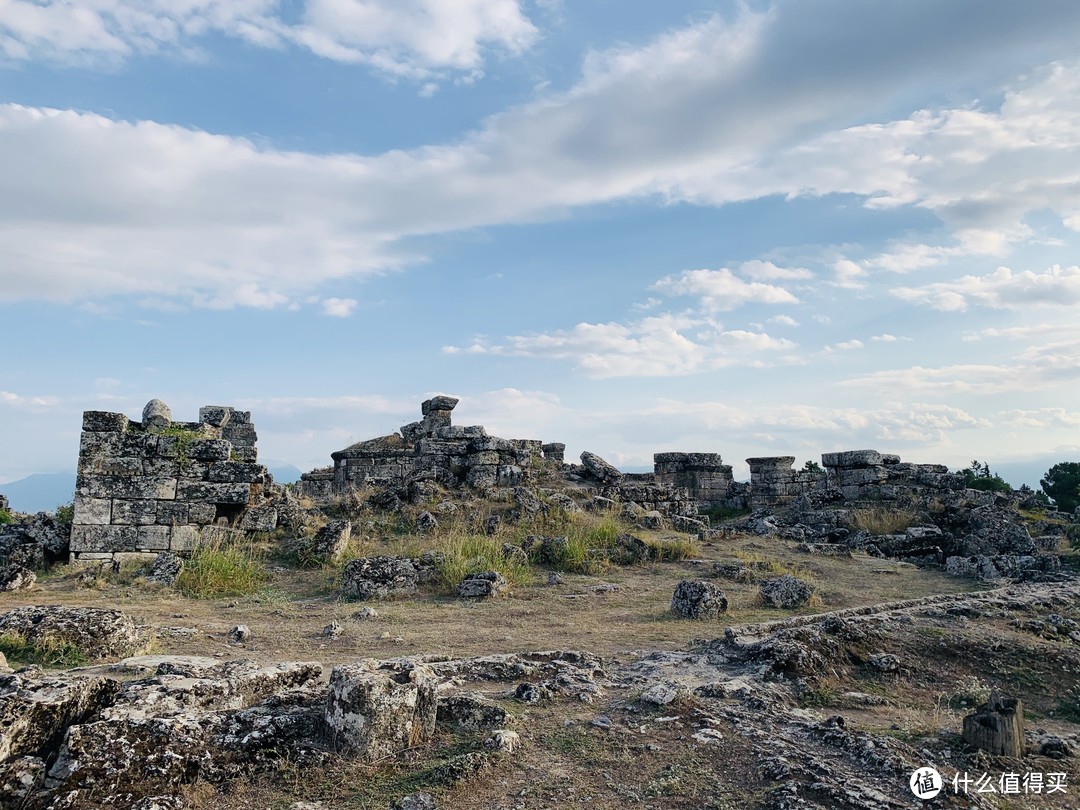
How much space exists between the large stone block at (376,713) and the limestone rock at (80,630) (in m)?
2.64

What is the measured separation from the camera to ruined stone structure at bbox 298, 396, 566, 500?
1580cm

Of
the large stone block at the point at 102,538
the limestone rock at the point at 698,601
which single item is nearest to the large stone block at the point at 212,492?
the large stone block at the point at 102,538

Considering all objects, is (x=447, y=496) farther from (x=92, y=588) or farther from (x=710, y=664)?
(x=710, y=664)

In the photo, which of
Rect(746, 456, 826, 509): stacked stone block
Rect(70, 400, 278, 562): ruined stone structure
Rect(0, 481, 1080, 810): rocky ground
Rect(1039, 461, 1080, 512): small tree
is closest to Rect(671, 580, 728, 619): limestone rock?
Rect(0, 481, 1080, 810): rocky ground

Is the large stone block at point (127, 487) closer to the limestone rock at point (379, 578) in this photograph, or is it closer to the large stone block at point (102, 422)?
the large stone block at point (102, 422)

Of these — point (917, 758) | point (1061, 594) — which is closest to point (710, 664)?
point (917, 758)

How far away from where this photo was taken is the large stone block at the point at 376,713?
13.1 feet

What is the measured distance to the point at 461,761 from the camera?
3855mm

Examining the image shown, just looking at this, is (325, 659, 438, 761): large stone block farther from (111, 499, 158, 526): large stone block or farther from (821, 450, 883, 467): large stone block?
(821, 450, 883, 467): large stone block

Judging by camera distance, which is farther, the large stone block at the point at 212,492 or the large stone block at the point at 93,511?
the large stone block at the point at 212,492

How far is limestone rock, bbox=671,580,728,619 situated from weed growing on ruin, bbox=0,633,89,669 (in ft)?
18.6

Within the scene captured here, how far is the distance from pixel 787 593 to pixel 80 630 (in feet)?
23.6

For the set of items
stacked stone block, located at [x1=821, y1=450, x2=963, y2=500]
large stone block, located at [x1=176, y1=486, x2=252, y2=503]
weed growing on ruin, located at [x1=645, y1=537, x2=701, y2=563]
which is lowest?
weed growing on ruin, located at [x1=645, y1=537, x2=701, y2=563]

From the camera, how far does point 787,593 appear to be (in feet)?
29.5
